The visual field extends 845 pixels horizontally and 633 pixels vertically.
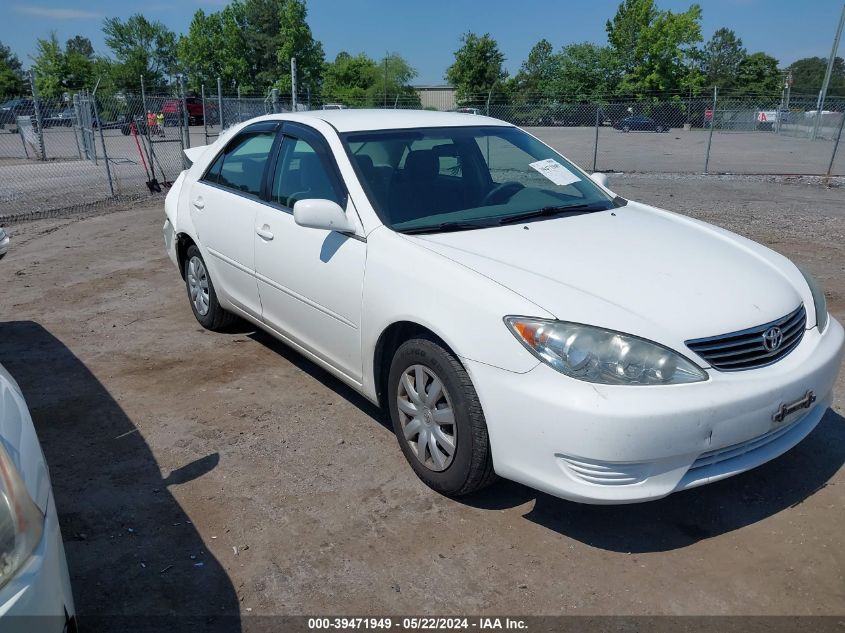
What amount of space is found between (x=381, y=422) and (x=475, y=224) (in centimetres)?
128

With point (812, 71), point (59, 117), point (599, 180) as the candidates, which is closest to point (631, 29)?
point (59, 117)

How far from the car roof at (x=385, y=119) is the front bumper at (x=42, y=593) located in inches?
107

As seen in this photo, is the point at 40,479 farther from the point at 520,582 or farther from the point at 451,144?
the point at 451,144

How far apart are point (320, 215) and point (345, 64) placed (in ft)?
223

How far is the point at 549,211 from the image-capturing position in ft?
12.5

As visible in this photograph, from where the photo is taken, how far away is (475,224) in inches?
139

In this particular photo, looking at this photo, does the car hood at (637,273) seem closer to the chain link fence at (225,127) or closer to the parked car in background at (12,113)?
the chain link fence at (225,127)

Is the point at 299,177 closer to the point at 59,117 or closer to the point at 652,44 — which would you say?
the point at 59,117

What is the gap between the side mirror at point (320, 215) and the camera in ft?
Answer: 11.2

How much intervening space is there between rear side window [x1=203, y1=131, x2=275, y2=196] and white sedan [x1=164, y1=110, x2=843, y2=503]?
0.03 meters

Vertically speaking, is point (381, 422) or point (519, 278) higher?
point (519, 278)

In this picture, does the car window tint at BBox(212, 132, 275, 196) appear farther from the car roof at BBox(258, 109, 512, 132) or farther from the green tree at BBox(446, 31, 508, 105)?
the green tree at BBox(446, 31, 508, 105)

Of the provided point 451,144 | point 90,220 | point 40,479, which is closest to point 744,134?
point 90,220

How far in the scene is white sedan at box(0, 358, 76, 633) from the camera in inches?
67.4
